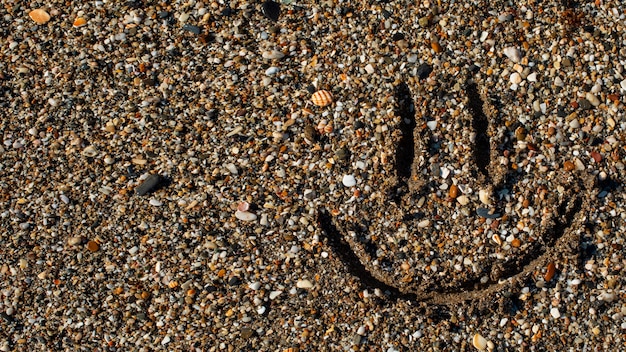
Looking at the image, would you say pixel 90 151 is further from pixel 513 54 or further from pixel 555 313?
pixel 555 313

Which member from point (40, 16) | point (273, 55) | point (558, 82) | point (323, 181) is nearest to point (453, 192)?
point (323, 181)

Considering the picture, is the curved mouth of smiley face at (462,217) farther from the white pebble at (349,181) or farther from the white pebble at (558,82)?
the white pebble at (558,82)

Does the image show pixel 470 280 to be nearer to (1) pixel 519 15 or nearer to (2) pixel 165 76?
(1) pixel 519 15

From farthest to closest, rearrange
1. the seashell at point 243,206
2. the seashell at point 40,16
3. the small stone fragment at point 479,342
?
1. the seashell at point 40,16
2. the seashell at point 243,206
3. the small stone fragment at point 479,342

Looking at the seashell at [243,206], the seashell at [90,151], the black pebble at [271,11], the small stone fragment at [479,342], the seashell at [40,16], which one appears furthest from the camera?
the seashell at [40,16]

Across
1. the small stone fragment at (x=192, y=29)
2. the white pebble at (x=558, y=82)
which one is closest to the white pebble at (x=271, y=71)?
the small stone fragment at (x=192, y=29)

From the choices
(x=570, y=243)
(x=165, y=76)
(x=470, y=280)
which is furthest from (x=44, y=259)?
(x=570, y=243)

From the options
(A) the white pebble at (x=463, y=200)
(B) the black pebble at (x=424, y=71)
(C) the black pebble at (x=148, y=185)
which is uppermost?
(B) the black pebble at (x=424, y=71)
